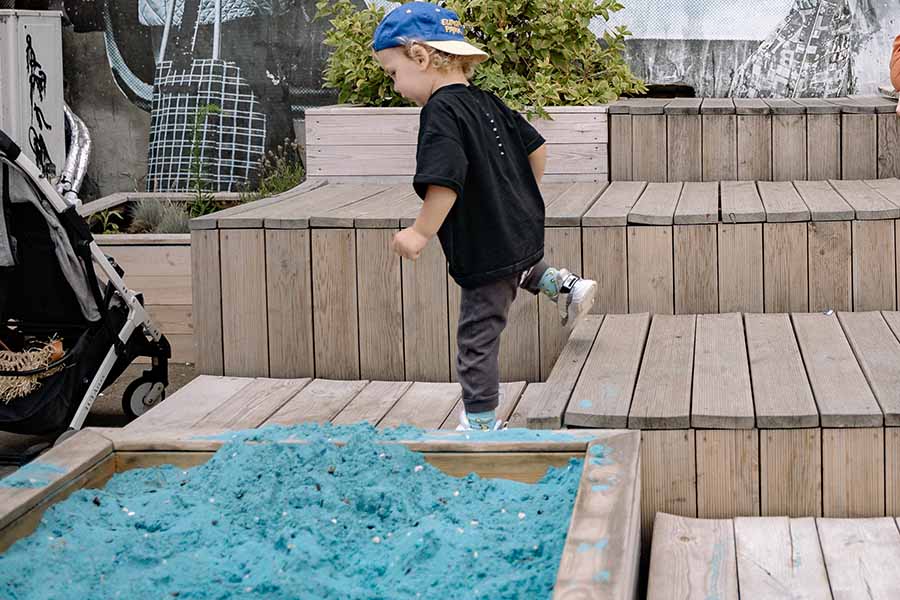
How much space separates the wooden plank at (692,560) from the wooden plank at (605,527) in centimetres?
30

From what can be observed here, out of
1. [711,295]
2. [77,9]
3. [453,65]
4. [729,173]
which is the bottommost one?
[711,295]

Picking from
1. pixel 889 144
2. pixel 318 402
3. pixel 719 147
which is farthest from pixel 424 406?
pixel 889 144

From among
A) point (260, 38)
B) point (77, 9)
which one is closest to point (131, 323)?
point (260, 38)

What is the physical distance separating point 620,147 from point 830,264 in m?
1.39

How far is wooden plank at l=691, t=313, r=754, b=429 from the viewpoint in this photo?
9.37 ft

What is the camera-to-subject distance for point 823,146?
505cm

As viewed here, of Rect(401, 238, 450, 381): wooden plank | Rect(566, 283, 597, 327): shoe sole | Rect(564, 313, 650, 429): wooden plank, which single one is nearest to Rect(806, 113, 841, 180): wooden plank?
Rect(564, 313, 650, 429): wooden plank

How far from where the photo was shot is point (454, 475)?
253cm

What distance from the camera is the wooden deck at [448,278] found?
3959 mm

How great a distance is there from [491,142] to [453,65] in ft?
0.73

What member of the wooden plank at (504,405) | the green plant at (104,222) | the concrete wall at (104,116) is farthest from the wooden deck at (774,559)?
the concrete wall at (104,116)

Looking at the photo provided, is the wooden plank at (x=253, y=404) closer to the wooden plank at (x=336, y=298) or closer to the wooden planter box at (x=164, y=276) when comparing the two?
the wooden plank at (x=336, y=298)

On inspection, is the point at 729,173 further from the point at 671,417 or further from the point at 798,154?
the point at 671,417

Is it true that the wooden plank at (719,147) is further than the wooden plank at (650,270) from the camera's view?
Yes
